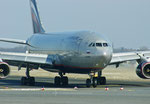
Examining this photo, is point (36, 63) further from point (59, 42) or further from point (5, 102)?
point (5, 102)

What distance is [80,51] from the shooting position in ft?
118

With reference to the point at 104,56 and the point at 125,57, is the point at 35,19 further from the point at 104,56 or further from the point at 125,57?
the point at 104,56

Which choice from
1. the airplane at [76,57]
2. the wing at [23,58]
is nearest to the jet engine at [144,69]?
the airplane at [76,57]

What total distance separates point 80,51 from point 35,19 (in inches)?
615

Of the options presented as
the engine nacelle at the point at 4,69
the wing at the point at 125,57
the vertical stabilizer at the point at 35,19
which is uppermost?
the vertical stabilizer at the point at 35,19

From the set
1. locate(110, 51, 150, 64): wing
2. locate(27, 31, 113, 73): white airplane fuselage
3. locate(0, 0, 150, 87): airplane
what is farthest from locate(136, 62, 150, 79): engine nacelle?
locate(27, 31, 113, 73): white airplane fuselage

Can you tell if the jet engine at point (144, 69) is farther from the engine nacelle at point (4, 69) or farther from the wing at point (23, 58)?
the engine nacelle at point (4, 69)

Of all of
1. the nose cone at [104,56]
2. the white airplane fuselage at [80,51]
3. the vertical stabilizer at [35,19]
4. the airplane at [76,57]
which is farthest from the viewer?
the vertical stabilizer at [35,19]

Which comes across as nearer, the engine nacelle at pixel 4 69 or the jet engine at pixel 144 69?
the engine nacelle at pixel 4 69

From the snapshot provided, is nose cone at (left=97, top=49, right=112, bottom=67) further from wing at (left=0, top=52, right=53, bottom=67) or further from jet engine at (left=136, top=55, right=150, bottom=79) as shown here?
wing at (left=0, top=52, right=53, bottom=67)

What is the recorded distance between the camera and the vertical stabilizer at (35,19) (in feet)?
163

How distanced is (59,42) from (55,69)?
2.31 meters

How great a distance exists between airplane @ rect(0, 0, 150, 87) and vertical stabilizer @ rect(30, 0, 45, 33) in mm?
6333

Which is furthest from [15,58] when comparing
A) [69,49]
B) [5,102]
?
[5,102]
